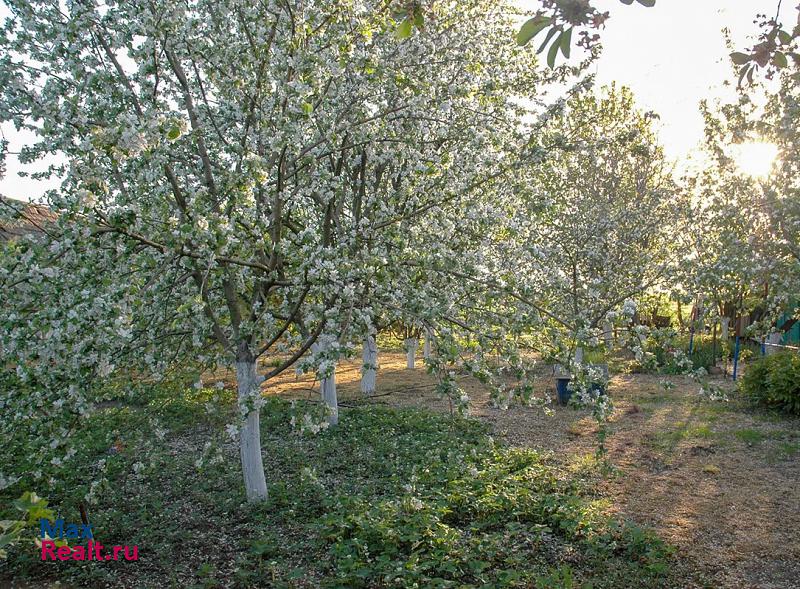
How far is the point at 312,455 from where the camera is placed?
9383 mm

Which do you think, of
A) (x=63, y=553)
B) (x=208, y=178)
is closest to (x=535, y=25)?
(x=208, y=178)

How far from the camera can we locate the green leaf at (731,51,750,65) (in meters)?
2.57

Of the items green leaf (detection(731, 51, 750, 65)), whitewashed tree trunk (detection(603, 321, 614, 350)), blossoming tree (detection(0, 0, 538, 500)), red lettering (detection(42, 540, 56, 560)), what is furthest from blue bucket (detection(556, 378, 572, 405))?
green leaf (detection(731, 51, 750, 65))

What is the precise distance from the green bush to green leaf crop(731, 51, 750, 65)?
38.1ft

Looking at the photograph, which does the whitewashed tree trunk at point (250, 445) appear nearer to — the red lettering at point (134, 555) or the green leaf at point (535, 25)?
the red lettering at point (134, 555)

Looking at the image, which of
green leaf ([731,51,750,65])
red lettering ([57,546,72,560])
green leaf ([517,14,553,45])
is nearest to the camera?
green leaf ([517,14,553,45])

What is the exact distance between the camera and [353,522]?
6.28m

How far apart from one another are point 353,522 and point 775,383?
997cm

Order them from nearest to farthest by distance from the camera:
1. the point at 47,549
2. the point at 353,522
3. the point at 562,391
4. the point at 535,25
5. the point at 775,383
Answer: the point at 535,25, the point at 47,549, the point at 353,522, the point at 775,383, the point at 562,391

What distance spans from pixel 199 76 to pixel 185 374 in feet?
10.3

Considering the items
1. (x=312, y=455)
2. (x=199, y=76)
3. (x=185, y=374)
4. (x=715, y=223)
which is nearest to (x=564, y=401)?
(x=715, y=223)

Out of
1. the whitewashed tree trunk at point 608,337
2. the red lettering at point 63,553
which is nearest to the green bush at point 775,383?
the whitewashed tree trunk at point 608,337

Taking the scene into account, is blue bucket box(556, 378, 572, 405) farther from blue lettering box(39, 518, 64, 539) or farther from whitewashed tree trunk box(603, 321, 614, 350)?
blue lettering box(39, 518, 64, 539)

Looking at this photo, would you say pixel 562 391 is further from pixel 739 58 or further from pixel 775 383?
pixel 739 58
